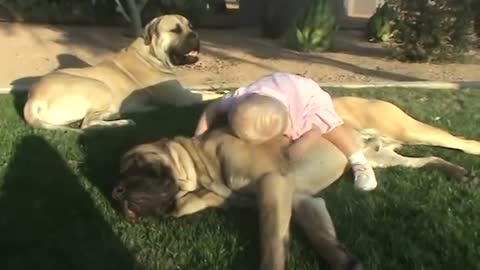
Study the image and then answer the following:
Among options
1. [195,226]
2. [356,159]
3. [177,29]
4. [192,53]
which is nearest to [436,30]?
[192,53]

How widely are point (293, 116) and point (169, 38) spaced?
322 cm

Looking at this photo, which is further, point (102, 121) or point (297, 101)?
point (102, 121)

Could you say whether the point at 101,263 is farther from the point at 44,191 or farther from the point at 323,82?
the point at 323,82

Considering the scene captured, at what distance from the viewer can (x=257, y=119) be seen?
4203mm

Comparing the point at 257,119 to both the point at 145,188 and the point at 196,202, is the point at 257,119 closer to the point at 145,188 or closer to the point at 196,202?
the point at 196,202

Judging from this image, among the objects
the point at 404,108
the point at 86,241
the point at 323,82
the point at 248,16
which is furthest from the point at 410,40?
the point at 86,241

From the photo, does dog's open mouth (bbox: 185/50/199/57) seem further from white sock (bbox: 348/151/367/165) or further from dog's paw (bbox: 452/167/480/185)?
dog's paw (bbox: 452/167/480/185)

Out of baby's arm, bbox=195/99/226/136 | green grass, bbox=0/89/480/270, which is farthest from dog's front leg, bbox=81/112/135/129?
baby's arm, bbox=195/99/226/136

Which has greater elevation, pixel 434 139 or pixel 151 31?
pixel 151 31

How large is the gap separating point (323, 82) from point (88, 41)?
4611 millimetres

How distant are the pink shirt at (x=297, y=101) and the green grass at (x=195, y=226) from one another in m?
0.41

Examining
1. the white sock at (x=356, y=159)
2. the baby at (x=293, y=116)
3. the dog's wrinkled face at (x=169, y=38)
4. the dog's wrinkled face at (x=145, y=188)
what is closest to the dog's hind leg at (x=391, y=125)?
the baby at (x=293, y=116)

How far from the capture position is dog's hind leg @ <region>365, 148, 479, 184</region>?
483cm

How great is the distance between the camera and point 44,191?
455 centimetres
